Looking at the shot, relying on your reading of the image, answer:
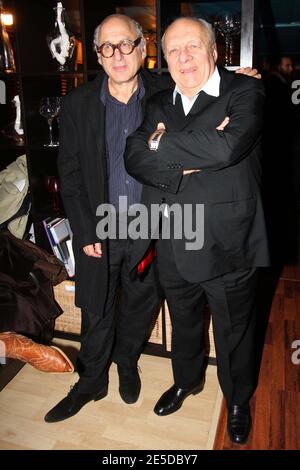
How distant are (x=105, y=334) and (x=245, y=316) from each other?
2.29 feet

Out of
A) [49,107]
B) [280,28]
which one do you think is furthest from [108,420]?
[280,28]

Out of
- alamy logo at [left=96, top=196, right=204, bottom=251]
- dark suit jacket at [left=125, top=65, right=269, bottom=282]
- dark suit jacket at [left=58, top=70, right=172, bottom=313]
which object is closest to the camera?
dark suit jacket at [left=125, top=65, right=269, bottom=282]

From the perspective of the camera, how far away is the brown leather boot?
1.78m

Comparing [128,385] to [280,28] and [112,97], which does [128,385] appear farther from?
[280,28]

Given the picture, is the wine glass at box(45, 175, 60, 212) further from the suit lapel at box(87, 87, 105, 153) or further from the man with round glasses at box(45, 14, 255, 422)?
the suit lapel at box(87, 87, 105, 153)

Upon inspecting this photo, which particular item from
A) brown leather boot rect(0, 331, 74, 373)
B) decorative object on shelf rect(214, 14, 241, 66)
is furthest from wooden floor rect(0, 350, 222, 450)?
decorative object on shelf rect(214, 14, 241, 66)

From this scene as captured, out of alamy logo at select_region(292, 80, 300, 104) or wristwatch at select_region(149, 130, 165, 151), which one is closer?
wristwatch at select_region(149, 130, 165, 151)

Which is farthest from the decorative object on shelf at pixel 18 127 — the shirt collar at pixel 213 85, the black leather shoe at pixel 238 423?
the black leather shoe at pixel 238 423

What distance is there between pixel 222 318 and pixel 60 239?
3.77 ft

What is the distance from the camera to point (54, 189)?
2.27 meters

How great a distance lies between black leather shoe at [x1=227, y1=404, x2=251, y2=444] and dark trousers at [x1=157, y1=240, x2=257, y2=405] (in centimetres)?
4

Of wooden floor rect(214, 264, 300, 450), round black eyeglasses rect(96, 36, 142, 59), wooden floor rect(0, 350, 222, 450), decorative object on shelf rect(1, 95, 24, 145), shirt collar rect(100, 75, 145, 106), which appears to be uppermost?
round black eyeglasses rect(96, 36, 142, 59)

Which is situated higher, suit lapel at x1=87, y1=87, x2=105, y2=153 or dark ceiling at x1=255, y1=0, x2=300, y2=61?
dark ceiling at x1=255, y1=0, x2=300, y2=61

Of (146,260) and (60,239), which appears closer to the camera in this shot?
(146,260)
